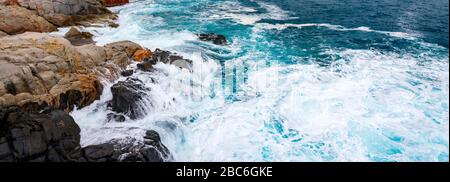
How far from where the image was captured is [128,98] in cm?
1182

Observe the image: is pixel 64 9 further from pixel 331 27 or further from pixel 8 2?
pixel 331 27

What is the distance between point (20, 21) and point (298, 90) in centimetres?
1594

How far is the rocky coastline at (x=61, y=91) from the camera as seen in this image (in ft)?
27.5

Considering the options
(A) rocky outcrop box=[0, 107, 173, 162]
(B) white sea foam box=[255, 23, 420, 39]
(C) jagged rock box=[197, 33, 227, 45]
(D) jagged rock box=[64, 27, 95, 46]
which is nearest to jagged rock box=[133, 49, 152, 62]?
(D) jagged rock box=[64, 27, 95, 46]

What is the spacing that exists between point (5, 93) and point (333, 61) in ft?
48.8

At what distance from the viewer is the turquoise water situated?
34.3 ft

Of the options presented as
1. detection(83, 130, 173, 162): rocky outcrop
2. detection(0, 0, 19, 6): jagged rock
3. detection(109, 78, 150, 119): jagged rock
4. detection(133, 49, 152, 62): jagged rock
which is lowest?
detection(83, 130, 173, 162): rocky outcrop

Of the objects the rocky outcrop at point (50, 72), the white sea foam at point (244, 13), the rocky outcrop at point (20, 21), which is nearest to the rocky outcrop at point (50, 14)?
the rocky outcrop at point (20, 21)

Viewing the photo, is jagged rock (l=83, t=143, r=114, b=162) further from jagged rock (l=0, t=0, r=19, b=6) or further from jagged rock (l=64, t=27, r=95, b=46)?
jagged rock (l=0, t=0, r=19, b=6)

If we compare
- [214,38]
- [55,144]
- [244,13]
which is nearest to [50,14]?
[214,38]

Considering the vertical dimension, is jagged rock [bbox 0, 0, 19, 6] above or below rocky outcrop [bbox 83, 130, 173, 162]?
above

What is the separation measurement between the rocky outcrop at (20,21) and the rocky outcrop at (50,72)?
5373mm

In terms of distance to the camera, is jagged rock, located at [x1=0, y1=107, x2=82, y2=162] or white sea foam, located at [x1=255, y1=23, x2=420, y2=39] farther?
white sea foam, located at [x1=255, y1=23, x2=420, y2=39]
